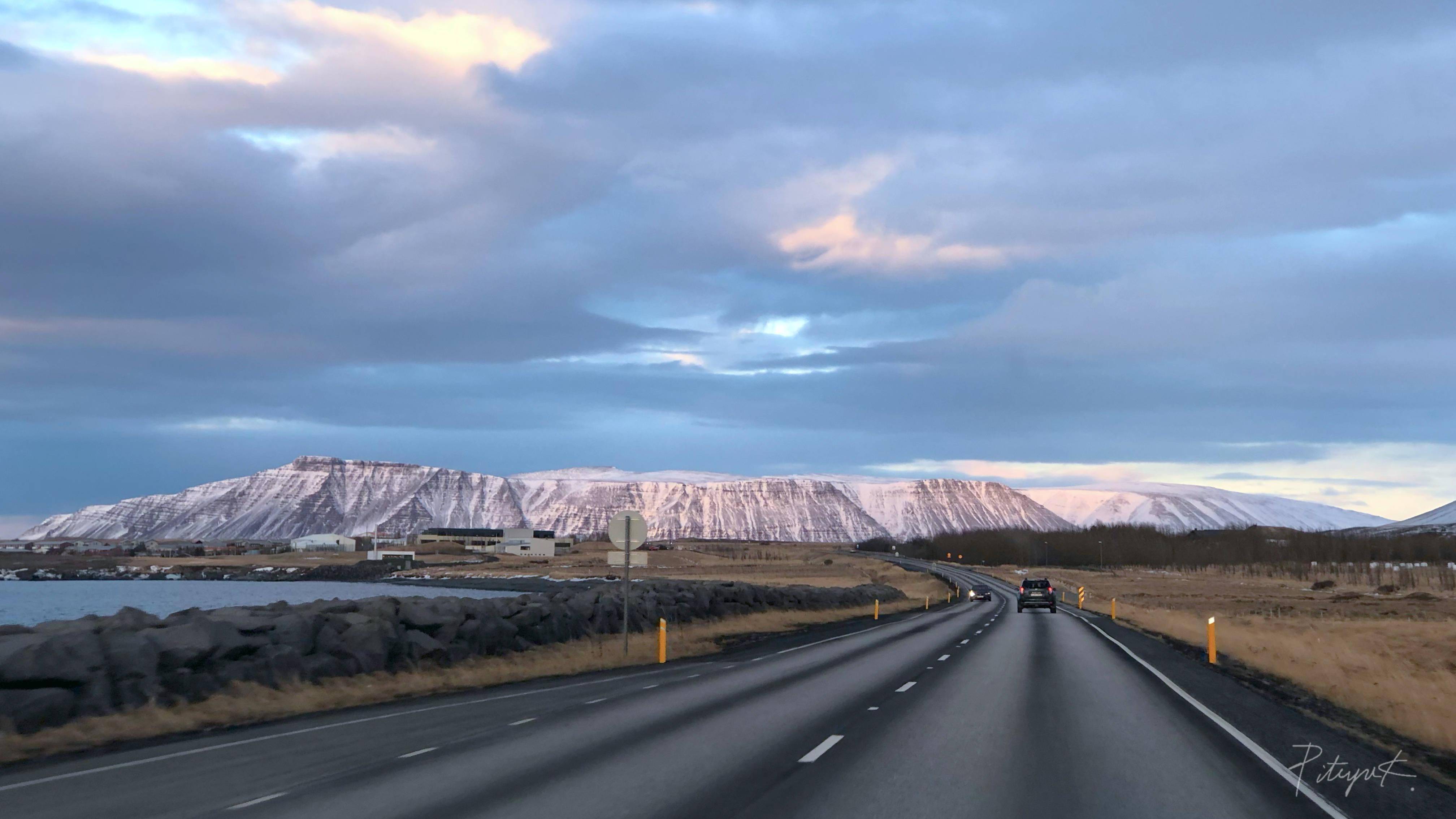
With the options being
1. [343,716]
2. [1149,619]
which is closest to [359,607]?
[343,716]

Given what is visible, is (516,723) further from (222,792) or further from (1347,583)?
(1347,583)

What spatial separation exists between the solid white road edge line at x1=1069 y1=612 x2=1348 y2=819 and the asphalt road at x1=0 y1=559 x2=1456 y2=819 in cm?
6

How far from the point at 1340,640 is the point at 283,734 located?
38.8 m

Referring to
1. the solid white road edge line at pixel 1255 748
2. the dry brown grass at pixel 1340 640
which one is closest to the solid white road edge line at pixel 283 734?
the solid white road edge line at pixel 1255 748

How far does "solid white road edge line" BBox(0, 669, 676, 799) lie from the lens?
474 inches

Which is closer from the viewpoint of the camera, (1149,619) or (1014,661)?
(1014,661)

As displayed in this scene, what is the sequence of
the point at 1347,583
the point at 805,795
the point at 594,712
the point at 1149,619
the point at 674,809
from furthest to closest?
the point at 1347,583, the point at 1149,619, the point at 594,712, the point at 805,795, the point at 674,809

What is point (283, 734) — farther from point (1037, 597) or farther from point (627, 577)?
point (1037, 597)

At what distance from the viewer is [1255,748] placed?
14102mm

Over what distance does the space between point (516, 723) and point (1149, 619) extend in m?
45.1

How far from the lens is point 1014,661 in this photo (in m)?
27.9

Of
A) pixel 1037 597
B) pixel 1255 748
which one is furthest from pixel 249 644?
pixel 1037 597

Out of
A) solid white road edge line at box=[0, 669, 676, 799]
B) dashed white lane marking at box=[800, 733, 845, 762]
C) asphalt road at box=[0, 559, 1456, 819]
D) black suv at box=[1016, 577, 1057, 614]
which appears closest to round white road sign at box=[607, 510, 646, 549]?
solid white road edge line at box=[0, 669, 676, 799]

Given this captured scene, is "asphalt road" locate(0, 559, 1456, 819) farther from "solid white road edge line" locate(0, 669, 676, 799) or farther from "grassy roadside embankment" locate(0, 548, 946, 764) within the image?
"grassy roadside embankment" locate(0, 548, 946, 764)
